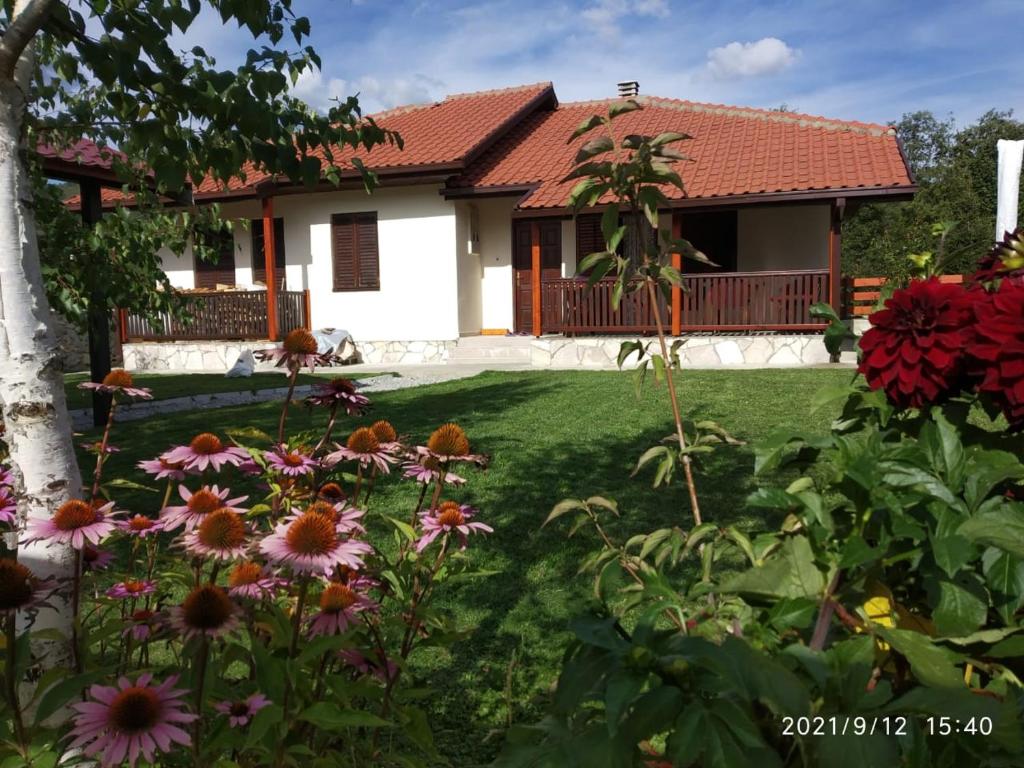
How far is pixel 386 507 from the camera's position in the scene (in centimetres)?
438

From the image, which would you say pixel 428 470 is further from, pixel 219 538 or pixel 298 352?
pixel 219 538

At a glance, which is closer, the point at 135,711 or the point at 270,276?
the point at 135,711

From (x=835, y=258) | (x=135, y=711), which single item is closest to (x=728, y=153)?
(x=835, y=258)

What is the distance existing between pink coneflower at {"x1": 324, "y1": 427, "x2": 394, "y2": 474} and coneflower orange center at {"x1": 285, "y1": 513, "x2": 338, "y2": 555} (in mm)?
365

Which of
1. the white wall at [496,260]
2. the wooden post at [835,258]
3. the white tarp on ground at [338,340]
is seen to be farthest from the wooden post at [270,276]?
the wooden post at [835,258]

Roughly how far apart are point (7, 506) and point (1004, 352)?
1.91 m

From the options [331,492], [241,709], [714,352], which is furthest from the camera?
[714,352]

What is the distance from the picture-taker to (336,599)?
1396 millimetres

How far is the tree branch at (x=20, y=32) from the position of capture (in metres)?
1.61

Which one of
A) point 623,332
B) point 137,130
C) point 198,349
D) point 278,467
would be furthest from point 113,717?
point 198,349

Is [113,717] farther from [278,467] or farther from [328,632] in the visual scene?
[278,467]

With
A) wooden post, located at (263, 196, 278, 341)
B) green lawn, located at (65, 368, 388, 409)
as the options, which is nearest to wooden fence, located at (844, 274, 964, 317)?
green lawn, located at (65, 368, 388, 409)

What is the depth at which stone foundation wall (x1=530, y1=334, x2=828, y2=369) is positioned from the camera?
39.0 ft

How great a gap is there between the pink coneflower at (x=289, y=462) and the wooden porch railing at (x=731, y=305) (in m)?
10.5
